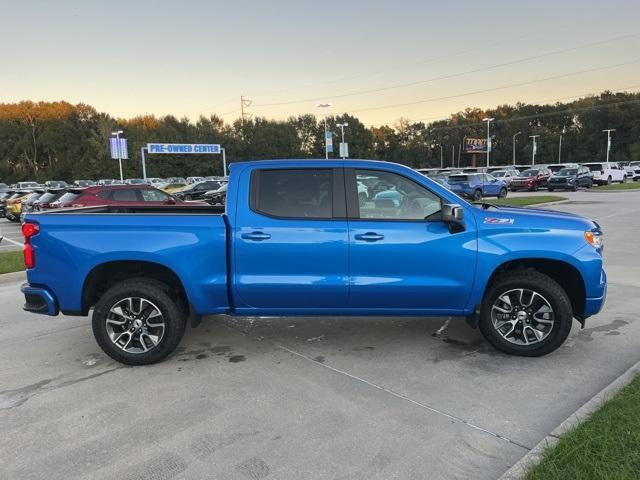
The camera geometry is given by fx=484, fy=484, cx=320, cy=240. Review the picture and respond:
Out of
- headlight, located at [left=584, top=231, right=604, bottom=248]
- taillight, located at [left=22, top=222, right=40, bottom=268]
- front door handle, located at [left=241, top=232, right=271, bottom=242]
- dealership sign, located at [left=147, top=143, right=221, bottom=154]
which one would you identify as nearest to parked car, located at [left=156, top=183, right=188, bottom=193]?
dealership sign, located at [left=147, top=143, right=221, bottom=154]

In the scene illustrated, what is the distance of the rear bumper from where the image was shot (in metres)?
4.46

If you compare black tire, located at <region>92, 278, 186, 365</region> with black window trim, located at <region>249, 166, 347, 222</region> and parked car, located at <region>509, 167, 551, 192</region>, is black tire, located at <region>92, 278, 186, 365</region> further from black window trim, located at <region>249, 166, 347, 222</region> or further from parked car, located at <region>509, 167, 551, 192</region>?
parked car, located at <region>509, 167, 551, 192</region>

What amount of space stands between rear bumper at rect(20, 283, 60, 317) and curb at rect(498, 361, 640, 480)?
3971 millimetres

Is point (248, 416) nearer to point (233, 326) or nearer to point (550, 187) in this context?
point (233, 326)

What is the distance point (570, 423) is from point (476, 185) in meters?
25.3

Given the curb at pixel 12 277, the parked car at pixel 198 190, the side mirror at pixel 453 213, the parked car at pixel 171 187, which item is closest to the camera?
the side mirror at pixel 453 213

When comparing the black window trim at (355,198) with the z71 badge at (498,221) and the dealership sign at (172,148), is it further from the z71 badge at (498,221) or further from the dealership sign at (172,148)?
the dealership sign at (172,148)

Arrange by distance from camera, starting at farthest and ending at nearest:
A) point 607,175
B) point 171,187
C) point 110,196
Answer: point 171,187 < point 607,175 < point 110,196

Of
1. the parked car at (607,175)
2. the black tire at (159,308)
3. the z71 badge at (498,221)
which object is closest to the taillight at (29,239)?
the black tire at (159,308)

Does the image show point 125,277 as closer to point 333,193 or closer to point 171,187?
point 333,193

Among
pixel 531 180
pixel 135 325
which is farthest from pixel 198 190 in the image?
pixel 135 325

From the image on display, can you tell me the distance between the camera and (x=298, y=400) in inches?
151

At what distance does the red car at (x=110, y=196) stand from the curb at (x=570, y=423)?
13385 mm

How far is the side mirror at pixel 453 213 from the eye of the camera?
13.7 feet
